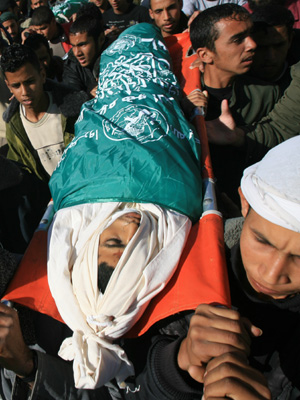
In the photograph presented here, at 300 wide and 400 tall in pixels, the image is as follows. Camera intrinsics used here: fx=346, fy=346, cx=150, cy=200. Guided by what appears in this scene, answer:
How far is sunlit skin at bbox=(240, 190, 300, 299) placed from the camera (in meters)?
1.12

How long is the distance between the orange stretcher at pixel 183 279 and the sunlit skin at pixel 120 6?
4.04 metres

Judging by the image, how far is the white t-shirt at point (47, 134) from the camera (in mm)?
2725

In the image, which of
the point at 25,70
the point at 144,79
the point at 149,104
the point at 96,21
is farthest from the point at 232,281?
the point at 96,21

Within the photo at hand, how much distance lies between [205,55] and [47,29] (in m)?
2.64

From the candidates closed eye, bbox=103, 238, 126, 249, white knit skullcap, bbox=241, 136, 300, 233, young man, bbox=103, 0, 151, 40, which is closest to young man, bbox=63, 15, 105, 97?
young man, bbox=103, 0, 151, 40

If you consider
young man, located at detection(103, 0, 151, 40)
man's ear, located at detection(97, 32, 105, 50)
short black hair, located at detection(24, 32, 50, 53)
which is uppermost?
short black hair, located at detection(24, 32, 50, 53)

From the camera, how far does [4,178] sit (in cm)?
198

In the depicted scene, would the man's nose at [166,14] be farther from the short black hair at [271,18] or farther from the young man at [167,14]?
the short black hair at [271,18]

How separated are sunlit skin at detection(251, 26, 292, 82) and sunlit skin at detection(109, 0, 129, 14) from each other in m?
2.74

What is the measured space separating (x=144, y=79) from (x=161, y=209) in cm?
120

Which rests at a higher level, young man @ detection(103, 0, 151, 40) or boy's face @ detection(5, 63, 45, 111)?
boy's face @ detection(5, 63, 45, 111)

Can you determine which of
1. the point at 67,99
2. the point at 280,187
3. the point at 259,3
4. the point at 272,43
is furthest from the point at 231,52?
the point at 280,187

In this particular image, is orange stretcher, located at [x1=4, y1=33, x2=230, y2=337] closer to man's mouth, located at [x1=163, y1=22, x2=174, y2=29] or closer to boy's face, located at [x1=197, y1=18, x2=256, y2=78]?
boy's face, located at [x1=197, y1=18, x2=256, y2=78]

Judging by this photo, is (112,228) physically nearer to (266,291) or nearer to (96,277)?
(96,277)
